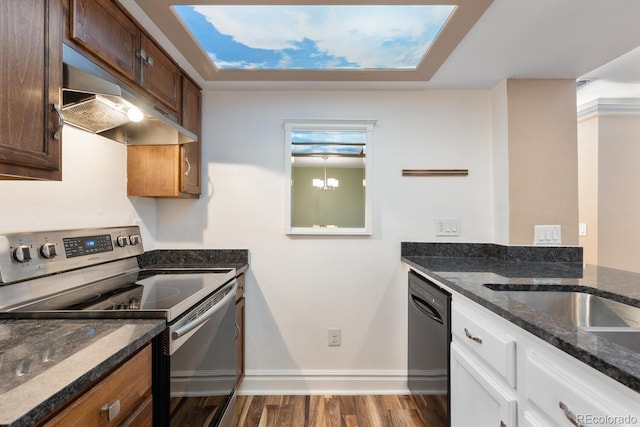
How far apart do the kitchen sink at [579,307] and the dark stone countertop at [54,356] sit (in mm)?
1367

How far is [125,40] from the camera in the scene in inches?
54.5

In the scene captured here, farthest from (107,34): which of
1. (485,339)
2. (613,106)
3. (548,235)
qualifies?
(613,106)

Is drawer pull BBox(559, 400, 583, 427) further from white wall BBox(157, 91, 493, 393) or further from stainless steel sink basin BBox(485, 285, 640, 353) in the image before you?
white wall BBox(157, 91, 493, 393)

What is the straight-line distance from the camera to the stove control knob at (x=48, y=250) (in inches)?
49.1

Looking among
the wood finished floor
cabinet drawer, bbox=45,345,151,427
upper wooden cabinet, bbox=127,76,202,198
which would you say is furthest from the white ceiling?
the wood finished floor

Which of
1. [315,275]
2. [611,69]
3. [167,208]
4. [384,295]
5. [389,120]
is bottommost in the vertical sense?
[384,295]

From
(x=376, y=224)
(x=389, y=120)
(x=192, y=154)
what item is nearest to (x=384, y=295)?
(x=376, y=224)

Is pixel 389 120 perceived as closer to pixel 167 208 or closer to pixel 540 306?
pixel 540 306

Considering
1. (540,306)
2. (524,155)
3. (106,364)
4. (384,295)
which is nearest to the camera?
(106,364)

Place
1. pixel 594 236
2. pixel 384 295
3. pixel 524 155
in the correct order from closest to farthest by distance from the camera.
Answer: pixel 524 155 < pixel 384 295 < pixel 594 236

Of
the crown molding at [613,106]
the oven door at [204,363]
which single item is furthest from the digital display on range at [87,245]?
the crown molding at [613,106]

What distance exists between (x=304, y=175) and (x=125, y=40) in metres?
1.30

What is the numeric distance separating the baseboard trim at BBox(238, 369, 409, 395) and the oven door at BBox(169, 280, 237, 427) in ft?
1.50

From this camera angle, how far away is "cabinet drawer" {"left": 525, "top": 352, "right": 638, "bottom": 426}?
0.65m
